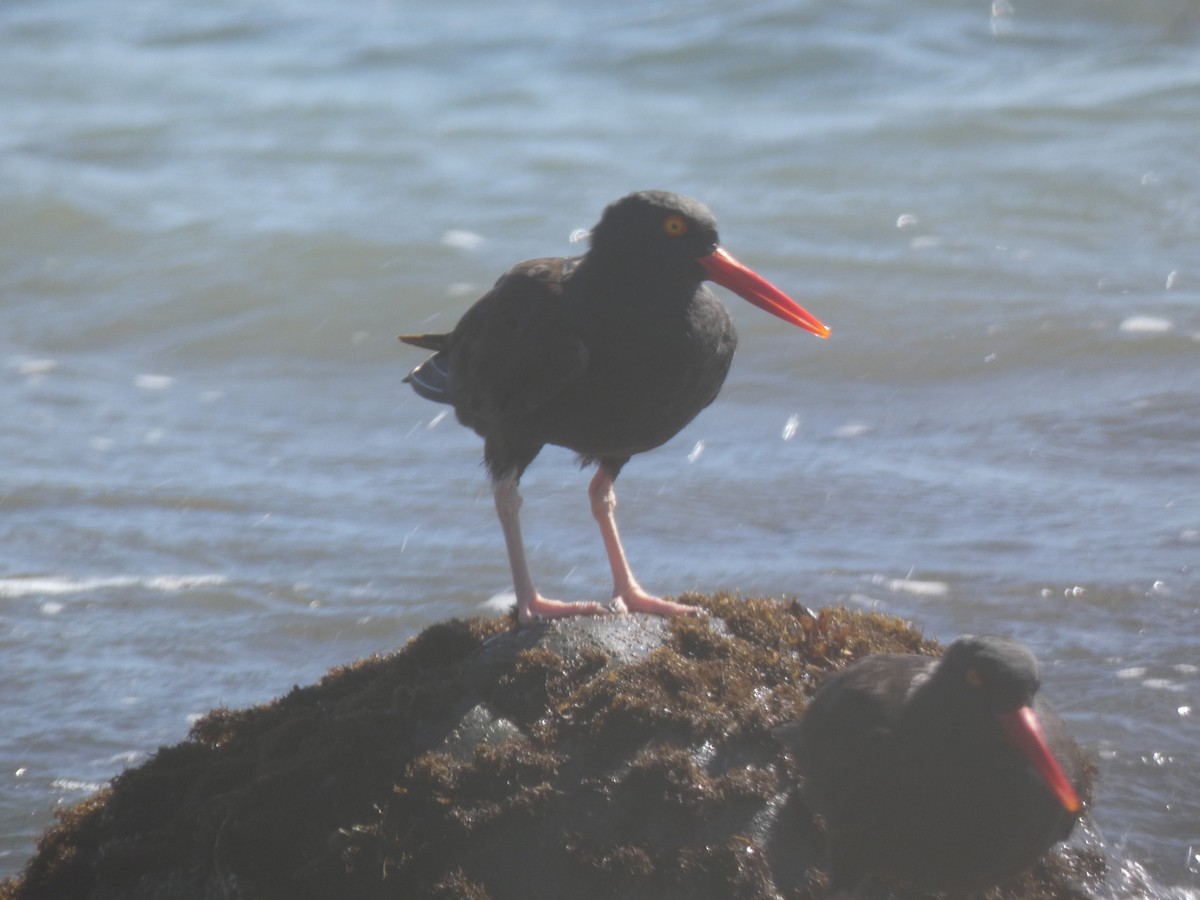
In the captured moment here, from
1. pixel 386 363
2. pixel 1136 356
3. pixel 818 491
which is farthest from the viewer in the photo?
pixel 386 363

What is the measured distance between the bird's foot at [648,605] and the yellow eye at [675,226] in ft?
3.64

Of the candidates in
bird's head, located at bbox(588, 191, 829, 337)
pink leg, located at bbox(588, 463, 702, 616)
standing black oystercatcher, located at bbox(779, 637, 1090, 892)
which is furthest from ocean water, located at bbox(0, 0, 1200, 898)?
bird's head, located at bbox(588, 191, 829, 337)

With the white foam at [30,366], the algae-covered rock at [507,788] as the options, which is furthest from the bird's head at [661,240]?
the white foam at [30,366]

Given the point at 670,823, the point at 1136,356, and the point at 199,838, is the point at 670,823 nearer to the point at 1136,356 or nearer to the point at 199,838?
the point at 199,838

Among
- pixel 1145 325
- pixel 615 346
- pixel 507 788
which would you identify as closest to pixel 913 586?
pixel 615 346

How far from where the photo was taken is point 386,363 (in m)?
9.40

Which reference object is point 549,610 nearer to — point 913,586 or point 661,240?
point 661,240

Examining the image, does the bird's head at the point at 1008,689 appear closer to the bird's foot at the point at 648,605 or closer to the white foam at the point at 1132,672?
the bird's foot at the point at 648,605

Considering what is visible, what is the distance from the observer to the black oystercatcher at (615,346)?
13.9 ft

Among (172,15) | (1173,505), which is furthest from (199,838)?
(172,15)

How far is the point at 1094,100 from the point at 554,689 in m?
12.1

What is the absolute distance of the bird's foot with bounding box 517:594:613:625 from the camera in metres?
4.26

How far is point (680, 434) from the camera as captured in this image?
773 centimetres

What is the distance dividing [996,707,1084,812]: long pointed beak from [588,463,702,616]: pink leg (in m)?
1.13
